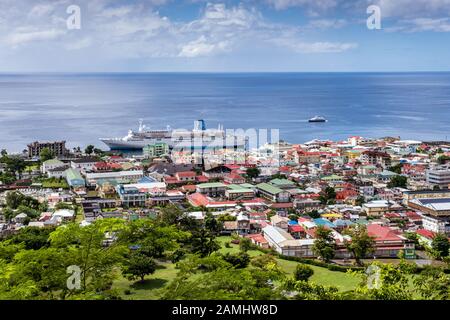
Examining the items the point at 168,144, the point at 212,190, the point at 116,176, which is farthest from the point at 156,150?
the point at 212,190

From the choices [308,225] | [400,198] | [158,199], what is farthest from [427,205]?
[158,199]

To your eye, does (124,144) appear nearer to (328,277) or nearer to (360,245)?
(360,245)

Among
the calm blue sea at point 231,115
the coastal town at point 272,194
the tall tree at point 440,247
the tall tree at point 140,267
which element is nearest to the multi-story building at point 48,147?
the coastal town at point 272,194

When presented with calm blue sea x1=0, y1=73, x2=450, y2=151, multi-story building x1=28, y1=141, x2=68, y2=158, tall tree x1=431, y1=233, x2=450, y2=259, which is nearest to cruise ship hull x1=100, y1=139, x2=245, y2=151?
calm blue sea x1=0, y1=73, x2=450, y2=151

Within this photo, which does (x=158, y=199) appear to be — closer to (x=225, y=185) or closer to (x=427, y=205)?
(x=225, y=185)
